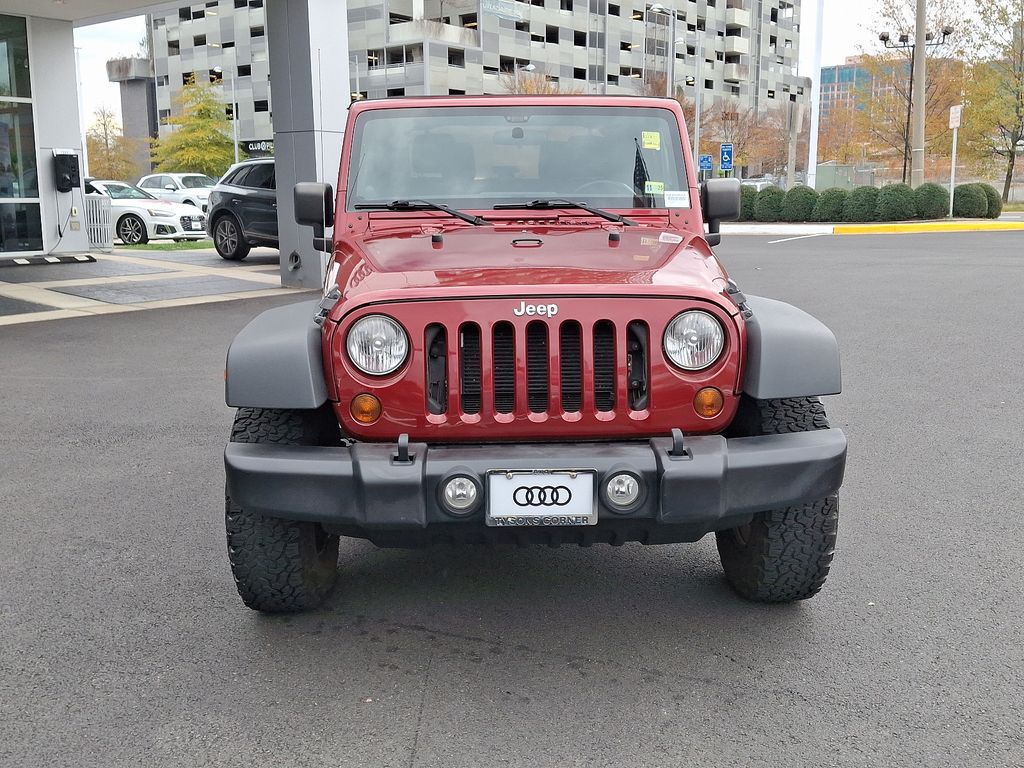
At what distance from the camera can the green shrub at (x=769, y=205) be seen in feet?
103

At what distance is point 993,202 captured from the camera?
2995 centimetres

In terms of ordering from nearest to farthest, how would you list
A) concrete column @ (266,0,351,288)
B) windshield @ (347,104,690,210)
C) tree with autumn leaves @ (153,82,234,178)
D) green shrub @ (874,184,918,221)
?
windshield @ (347,104,690,210)
concrete column @ (266,0,351,288)
green shrub @ (874,184,918,221)
tree with autumn leaves @ (153,82,234,178)

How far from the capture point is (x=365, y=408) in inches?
123

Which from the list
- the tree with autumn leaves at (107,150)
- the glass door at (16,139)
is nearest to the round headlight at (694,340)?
the glass door at (16,139)

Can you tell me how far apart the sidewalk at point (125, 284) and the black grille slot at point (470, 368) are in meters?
8.96

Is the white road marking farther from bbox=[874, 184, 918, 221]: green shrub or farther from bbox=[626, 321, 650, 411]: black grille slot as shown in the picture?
bbox=[626, 321, 650, 411]: black grille slot

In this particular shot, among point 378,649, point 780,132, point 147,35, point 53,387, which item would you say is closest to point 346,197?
point 378,649

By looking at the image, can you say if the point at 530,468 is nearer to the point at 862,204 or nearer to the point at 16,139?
the point at 16,139

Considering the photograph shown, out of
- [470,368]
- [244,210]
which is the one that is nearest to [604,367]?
[470,368]

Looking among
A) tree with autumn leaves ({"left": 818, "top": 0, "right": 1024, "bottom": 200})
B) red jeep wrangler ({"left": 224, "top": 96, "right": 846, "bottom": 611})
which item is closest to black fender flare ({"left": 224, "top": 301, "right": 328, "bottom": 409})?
red jeep wrangler ({"left": 224, "top": 96, "right": 846, "bottom": 611})

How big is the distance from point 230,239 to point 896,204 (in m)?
19.3

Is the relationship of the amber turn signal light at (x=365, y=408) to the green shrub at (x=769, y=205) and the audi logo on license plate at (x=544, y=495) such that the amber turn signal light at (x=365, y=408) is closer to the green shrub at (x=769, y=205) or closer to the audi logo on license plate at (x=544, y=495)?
the audi logo on license plate at (x=544, y=495)

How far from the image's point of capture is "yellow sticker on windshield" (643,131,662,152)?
4.46 metres

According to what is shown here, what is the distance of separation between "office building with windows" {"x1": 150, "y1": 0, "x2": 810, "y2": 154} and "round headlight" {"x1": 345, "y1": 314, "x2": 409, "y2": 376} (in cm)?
5101
